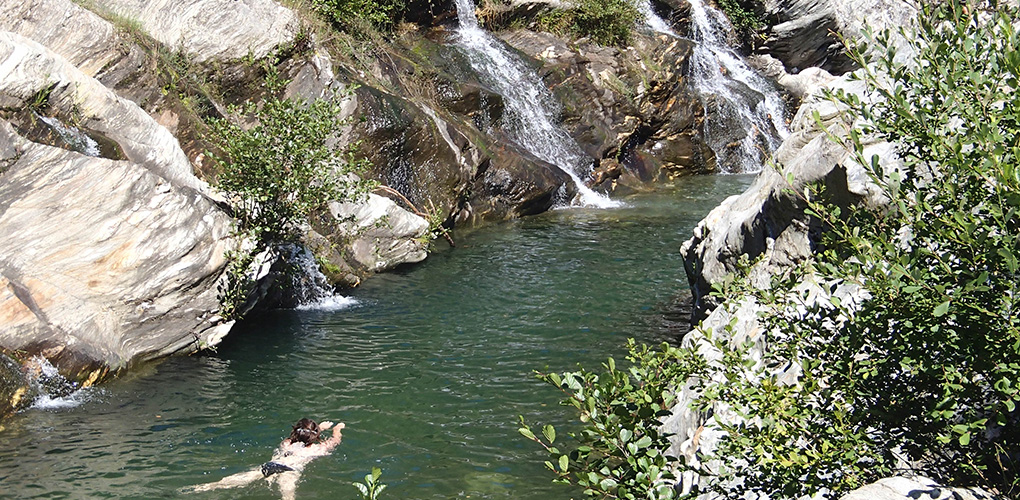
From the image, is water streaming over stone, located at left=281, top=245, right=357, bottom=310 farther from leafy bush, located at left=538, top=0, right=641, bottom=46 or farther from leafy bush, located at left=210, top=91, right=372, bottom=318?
leafy bush, located at left=538, top=0, right=641, bottom=46

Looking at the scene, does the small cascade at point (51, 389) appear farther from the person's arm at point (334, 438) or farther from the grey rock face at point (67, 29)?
the grey rock face at point (67, 29)

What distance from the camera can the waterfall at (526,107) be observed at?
28281 millimetres

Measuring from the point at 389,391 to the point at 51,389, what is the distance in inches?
179

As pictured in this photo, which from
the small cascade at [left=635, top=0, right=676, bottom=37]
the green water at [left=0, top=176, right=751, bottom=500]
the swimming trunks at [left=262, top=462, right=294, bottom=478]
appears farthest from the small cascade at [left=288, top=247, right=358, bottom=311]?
the small cascade at [left=635, top=0, right=676, bottom=37]

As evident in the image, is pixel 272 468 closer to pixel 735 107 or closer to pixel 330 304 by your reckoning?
pixel 330 304

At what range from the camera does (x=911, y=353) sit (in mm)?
4676

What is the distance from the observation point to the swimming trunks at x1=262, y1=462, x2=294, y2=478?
32.6 feet

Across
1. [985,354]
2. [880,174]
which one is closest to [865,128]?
[880,174]

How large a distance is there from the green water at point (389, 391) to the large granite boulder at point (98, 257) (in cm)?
63

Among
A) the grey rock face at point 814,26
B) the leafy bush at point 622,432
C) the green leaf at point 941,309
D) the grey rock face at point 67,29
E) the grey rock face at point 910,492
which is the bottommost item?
the grey rock face at point 910,492

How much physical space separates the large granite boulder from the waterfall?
48.7 feet

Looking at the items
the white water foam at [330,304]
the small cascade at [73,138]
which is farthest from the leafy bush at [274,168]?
the small cascade at [73,138]

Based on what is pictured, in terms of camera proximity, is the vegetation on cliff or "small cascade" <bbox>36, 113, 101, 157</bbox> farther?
"small cascade" <bbox>36, 113, 101, 157</bbox>

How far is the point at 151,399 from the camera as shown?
12.4 m
